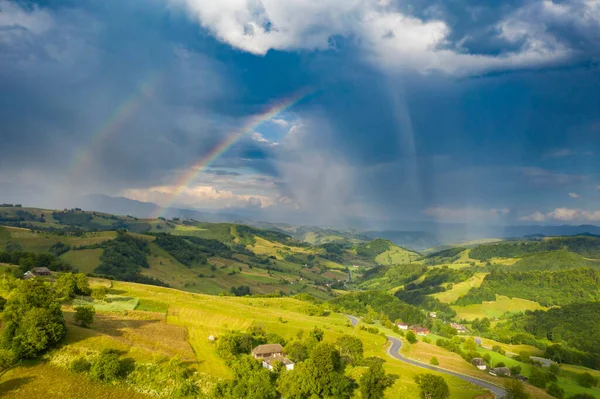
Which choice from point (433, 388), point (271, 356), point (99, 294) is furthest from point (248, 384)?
point (99, 294)

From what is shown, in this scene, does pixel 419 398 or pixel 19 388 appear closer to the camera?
pixel 19 388

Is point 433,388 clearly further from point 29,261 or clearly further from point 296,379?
point 29,261

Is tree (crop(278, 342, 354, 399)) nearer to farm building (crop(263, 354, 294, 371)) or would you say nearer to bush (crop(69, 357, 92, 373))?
farm building (crop(263, 354, 294, 371))

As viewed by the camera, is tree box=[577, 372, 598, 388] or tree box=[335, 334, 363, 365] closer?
tree box=[335, 334, 363, 365]

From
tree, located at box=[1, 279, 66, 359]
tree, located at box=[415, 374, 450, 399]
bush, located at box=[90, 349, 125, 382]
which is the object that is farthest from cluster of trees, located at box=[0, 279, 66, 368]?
tree, located at box=[415, 374, 450, 399]

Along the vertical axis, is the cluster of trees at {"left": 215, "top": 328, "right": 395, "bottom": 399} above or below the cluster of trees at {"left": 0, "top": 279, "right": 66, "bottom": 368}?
below

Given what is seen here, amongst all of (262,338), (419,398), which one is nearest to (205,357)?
(262,338)

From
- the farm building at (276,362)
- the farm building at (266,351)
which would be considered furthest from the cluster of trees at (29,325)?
the farm building at (276,362)

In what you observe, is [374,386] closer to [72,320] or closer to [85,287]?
[72,320]
